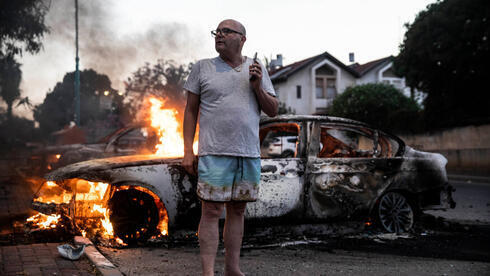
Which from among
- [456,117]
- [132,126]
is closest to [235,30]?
[132,126]

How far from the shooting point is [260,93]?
10.3 ft

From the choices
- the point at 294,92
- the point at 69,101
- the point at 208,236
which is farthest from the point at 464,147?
the point at 69,101

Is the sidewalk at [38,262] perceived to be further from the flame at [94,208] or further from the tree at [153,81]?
the tree at [153,81]

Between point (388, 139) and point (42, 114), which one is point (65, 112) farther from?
point (388, 139)

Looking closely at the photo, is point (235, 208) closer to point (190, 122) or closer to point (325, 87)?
point (190, 122)

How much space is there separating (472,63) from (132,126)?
14.3 meters

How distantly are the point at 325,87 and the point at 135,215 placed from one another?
1367 inches

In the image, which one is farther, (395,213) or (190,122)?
(395,213)

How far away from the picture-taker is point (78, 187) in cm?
481

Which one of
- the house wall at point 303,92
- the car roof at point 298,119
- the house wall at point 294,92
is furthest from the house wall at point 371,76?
the car roof at point 298,119

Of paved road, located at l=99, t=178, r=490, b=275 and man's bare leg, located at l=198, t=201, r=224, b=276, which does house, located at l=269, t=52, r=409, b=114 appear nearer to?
paved road, located at l=99, t=178, r=490, b=275

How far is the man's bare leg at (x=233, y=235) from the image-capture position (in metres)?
3.18

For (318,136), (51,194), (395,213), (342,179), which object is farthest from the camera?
(395,213)

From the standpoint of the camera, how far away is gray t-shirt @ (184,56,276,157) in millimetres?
3037
